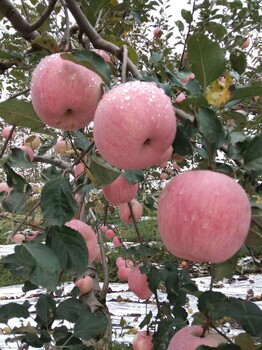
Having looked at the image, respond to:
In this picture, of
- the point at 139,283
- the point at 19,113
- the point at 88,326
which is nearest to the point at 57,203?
the point at 19,113

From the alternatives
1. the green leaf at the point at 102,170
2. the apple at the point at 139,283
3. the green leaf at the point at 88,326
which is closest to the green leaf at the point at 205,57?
the green leaf at the point at 102,170

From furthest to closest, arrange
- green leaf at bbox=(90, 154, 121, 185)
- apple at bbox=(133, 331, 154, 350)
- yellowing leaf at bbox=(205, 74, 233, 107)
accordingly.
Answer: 1. apple at bbox=(133, 331, 154, 350)
2. green leaf at bbox=(90, 154, 121, 185)
3. yellowing leaf at bbox=(205, 74, 233, 107)

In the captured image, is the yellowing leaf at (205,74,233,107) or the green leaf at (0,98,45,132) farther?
the green leaf at (0,98,45,132)

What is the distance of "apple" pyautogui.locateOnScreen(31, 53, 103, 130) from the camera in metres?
0.76

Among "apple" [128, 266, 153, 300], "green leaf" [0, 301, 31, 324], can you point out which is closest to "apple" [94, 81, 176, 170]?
"green leaf" [0, 301, 31, 324]

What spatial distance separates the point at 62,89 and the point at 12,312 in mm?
740

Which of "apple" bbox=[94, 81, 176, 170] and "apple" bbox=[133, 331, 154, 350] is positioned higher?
"apple" bbox=[94, 81, 176, 170]

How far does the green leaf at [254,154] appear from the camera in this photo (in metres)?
0.73

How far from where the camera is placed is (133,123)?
2.12 ft

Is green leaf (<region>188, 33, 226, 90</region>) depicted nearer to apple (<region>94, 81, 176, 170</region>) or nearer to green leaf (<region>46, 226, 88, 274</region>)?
apple (<region>94, 81, 176, 170</region>)

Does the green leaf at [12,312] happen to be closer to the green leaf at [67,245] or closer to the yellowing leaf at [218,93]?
the green leaf at [67,245]

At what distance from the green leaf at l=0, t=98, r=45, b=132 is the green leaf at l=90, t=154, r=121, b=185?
0.46 feet

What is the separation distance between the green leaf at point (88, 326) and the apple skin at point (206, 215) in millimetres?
554

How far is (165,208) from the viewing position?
0.70 m
